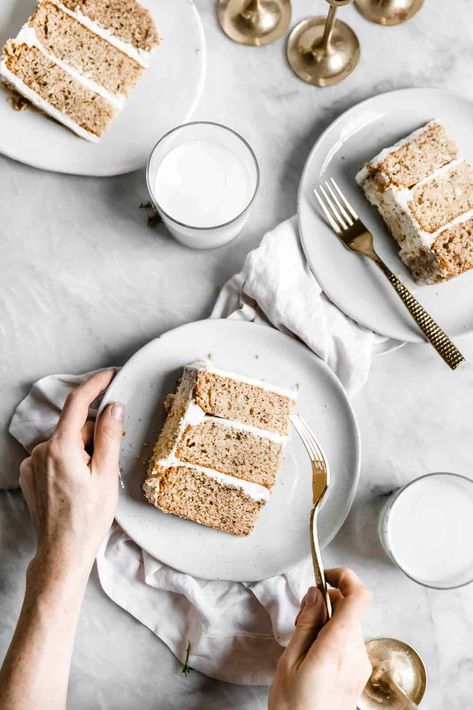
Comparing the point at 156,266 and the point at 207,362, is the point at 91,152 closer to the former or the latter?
the point at 156,266

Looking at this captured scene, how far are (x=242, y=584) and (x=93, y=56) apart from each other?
1.56m

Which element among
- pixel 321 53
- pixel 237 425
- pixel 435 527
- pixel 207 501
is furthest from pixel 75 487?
Result: pixel 321 53

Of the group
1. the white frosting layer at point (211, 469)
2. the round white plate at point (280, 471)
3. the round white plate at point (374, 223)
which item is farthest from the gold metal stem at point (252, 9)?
the white frosting layer at point (211, 469)

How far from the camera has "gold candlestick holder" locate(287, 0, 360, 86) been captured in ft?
7.80

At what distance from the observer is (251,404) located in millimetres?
2227

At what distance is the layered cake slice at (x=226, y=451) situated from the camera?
2.21 meters

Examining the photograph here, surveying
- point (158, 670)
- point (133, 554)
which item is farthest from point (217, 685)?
point (133, 554)

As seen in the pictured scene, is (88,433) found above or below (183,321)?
below

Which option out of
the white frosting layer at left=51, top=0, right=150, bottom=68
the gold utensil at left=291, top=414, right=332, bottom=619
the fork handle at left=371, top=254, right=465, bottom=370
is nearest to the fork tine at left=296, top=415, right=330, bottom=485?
the gold utensil at left=291, top=414, right=332, bottom=619

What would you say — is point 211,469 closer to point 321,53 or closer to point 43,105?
point 43,105

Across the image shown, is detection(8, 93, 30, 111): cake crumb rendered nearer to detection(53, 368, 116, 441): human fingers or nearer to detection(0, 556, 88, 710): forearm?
detection(53, 368, 116, 441): human fingers

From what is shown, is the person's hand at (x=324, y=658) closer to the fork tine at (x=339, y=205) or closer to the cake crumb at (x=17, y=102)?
the fork tine at (x=339, y=205)

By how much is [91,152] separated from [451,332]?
115cm

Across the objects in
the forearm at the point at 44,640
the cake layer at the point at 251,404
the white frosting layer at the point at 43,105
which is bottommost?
the forearm at the point at 44,640
